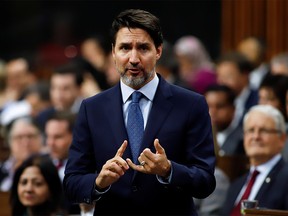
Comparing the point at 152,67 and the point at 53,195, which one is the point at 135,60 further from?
the point at 53,195

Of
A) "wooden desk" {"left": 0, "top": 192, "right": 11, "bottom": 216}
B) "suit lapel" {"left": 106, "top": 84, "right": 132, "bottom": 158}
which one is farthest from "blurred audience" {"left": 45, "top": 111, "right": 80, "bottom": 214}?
"suit lapel" {"left": 106, "top": 84, "right": 132, "bottom": 158}

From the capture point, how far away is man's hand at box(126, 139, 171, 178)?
14.6ft

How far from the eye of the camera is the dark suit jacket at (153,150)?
469 centimetres

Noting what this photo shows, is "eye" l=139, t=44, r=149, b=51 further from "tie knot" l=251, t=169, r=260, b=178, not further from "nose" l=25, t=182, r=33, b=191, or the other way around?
"tie knot" l=251, t=169, r=260, b=178

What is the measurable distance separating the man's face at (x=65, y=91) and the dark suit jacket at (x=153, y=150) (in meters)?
5.26

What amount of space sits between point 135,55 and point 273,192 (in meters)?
2.12

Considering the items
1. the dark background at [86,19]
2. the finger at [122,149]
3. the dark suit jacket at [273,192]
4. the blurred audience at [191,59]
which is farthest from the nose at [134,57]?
the dark background at [86,19]

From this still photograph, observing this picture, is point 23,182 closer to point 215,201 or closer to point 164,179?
point 215,201

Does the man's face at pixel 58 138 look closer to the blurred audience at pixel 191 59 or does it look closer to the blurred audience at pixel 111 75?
the blurred audience at pixel 111 75

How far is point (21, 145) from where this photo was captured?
8789 millimetres

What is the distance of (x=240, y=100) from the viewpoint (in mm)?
9633

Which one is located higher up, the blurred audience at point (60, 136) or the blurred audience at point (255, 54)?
the blurred audience at point (255, 54)

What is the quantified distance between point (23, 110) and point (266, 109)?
14.3 feet

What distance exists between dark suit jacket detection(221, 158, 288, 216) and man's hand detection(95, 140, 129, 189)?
6.75 feet
